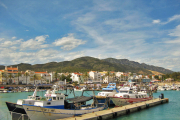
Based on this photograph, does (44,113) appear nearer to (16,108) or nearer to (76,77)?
(16,108)

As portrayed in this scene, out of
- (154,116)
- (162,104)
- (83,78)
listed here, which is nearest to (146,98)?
(162,104)

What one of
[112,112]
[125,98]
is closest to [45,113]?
[112,112]

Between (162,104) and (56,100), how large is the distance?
3025cm

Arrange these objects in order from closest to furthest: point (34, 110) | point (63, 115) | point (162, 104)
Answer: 1. point (34, 110)
2. point (63, 115)
3. point (162, 104)

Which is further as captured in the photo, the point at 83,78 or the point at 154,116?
the point at 83,78

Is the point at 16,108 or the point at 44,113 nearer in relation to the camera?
the point at 44,113

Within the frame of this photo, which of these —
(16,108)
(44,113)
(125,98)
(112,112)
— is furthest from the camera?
(125,98)

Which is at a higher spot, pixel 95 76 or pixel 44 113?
pixel 95 76

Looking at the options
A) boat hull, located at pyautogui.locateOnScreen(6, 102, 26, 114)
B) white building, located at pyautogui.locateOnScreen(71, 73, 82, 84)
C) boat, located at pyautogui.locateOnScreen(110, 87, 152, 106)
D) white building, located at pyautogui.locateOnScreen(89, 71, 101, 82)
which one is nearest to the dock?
boat, located at pyautogui.locateOnScreen(110, 87, 152, 106)

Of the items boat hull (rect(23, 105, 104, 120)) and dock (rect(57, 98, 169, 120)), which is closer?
boat hull (rect(23, 105, 104, 120))

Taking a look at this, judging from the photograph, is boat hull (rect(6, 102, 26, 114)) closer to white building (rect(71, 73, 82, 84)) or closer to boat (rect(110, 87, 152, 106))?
boat (rect(110, 87, 152, 106))

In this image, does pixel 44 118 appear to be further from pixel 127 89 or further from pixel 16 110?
pixel 127 89

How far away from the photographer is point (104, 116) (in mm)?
25531

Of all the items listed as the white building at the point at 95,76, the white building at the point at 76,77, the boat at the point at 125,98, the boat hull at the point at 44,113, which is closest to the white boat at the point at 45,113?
the boat hull at the point at 44,113
